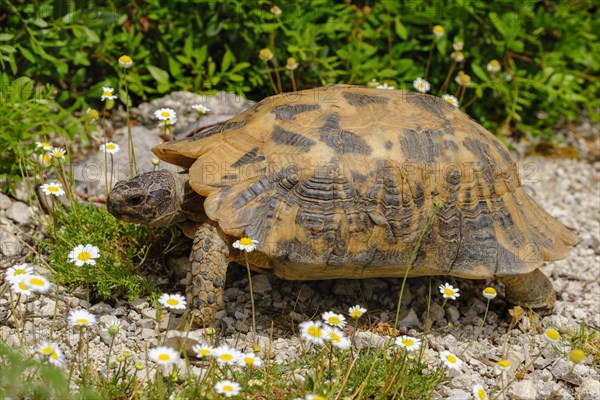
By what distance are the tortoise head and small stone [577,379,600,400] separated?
223 centimetres

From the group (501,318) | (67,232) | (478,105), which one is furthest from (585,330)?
(67,232)

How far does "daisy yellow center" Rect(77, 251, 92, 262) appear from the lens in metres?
3.30

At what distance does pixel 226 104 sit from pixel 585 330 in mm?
2922

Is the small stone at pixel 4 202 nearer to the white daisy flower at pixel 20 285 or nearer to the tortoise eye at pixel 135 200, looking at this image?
the tortoise eye at pixel 135 200

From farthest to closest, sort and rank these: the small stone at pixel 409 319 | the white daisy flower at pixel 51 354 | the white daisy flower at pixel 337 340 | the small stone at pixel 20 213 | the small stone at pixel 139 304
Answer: the small stone at pixel 20 213, the small stone at pixel 409 319, the small stone at pixel 139 304, the white daisy flower at pixel 337 340, the white daisy flower at pixel 51 354

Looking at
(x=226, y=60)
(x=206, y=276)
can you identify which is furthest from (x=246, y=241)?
(x=226, y=60)

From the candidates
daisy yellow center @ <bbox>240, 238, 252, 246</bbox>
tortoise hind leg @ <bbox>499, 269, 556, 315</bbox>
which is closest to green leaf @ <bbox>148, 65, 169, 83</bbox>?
daisy yellow center @ <bbox>240, 238, 252, 246</bbox>

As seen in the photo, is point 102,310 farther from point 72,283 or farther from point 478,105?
point 478,105

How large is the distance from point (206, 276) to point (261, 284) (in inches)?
22.1

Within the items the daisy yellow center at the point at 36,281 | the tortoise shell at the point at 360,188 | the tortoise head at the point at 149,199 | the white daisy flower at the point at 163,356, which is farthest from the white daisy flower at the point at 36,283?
the tortoise shell at the point at 360,188

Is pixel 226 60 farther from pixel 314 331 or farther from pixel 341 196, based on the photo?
pixel 314 331

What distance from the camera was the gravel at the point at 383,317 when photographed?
3.55 meters

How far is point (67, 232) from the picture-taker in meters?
4.10

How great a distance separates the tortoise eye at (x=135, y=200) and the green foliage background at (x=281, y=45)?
163 centimetres
